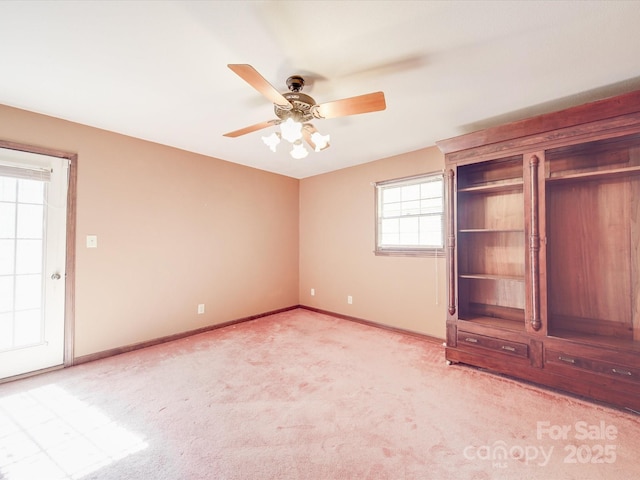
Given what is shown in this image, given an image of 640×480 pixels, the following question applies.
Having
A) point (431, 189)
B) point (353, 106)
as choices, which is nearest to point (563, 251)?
point (431, 189)

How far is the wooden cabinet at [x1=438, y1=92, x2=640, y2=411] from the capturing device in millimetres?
2080

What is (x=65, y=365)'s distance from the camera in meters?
2.68

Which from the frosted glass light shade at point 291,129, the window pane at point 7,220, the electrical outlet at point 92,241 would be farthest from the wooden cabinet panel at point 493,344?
the window pane at point 7,220

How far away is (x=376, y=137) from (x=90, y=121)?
2.94 metres

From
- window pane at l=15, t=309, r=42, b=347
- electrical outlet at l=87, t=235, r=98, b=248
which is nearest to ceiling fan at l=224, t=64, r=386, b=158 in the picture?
electrical outlet at l=87, t=235, r=98, b=248

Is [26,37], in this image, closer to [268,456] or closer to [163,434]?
[163,434]

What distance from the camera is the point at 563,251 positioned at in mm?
2506

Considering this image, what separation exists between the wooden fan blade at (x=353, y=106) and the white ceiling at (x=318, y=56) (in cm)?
28

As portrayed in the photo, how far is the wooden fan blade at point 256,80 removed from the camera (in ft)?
4.63

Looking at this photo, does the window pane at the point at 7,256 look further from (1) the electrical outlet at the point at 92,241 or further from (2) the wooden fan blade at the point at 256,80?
(2) the wooden fan blade at the point at 256,80

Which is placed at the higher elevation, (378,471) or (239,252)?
(239,252)

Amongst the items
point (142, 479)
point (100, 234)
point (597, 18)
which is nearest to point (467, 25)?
point (597, 18)

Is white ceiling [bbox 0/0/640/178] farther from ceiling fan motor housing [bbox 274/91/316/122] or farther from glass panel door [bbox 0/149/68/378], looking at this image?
glass panel door [bbox 0/149/68/378]

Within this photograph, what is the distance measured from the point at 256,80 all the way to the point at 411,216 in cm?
274
